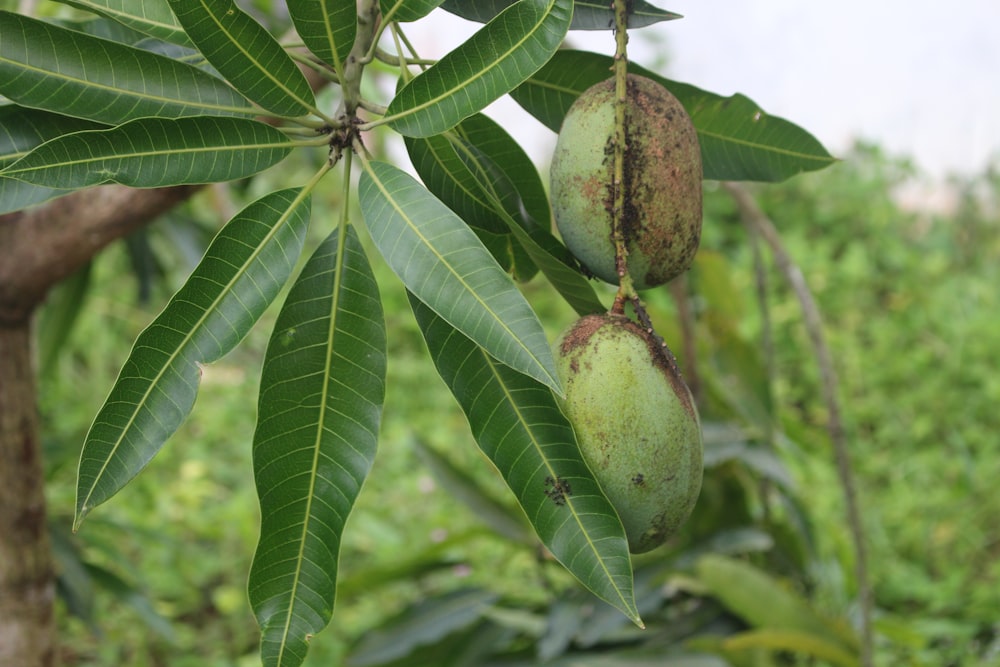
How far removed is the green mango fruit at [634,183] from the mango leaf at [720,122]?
0.08m

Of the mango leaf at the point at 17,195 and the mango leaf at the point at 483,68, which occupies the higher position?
the mango leaf at the point at 483,68

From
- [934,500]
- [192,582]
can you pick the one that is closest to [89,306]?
[192,582]

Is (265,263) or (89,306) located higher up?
(89,306)

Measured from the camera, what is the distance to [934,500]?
241 centimetres

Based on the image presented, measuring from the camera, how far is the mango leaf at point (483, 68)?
21.3 inches

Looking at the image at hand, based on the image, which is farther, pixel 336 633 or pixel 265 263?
pixel 336 633

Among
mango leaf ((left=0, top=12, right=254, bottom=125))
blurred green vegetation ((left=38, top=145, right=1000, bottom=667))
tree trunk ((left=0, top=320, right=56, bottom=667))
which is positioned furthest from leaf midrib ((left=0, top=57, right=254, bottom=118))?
blurred green vegetation ((left=38, top=145, right=1000, bottom=667))

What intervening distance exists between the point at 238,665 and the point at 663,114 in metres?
1.86

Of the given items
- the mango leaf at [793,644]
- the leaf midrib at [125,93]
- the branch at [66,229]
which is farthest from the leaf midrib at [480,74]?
the mango leaf at [793,644]

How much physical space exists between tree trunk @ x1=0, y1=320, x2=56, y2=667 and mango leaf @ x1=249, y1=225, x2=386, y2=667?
0.65 metres

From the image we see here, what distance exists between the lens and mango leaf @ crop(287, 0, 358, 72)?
563 mm

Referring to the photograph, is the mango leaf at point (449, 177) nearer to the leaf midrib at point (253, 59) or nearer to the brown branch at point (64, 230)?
the leaf midrib at point (253, 59)

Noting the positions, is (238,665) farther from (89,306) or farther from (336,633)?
(89,306)

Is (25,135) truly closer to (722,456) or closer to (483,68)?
(483,68)
